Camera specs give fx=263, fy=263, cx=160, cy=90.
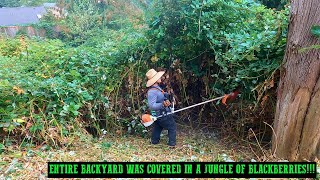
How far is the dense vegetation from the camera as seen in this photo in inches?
133

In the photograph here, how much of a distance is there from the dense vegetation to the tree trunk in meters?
0.35

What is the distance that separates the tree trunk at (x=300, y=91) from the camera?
2.70m

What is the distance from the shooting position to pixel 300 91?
2.82m

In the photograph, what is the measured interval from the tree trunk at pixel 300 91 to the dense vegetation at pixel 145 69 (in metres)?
0.35

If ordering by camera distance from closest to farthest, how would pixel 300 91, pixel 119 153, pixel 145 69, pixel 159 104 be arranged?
pixel 300 91 → pixel 119 153 → pixel 159 104 → pixel 145 69

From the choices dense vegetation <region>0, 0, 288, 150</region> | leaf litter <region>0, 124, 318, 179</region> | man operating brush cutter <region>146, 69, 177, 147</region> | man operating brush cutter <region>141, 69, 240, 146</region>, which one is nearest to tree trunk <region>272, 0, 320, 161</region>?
dense vegetation <region>0, 0, 288, 150</region>

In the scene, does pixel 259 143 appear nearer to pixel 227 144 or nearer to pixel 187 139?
pixel 227 144

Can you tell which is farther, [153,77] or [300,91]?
[153,77]

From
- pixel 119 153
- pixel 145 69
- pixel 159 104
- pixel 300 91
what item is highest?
pixel 300 91

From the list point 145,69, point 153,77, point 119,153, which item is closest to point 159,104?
point 153,77

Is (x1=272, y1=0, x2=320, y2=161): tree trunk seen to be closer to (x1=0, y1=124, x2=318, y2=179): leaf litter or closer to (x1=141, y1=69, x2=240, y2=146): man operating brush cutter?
(x1=0, y1=124, x2=318, y2=179): leaf litter

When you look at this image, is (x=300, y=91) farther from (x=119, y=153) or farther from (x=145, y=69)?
(x=145, y=69)

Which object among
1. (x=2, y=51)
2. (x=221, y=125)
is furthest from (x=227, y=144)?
(x=2, y=51)

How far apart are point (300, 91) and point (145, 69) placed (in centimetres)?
260
